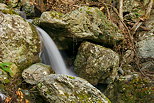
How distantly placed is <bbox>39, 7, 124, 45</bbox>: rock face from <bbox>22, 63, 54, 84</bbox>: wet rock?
1.54m

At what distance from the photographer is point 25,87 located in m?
3.83

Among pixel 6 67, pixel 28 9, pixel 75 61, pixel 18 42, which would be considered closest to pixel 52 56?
pixel 75 61

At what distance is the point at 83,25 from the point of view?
217 inches

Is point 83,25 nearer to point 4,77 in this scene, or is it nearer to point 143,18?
point 4,77

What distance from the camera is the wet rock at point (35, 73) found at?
383cm

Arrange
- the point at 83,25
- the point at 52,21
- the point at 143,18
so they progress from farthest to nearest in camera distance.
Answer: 1. the point at 143,18
2. the point at 83,25
3. the point at 52,21

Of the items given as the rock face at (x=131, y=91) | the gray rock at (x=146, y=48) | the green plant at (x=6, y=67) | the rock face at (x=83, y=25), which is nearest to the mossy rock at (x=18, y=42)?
the green plant at (x=6, y=67)

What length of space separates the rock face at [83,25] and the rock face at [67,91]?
2.31 metres

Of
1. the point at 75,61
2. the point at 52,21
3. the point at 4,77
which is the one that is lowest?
the point at 75,61

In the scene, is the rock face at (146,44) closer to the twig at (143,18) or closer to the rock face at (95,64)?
the twig at (143,18)

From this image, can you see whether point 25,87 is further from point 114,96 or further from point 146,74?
point 146,74

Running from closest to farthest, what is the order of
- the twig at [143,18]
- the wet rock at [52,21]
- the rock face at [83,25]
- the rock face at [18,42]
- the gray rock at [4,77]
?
the gray rock at [4,77]
the rock face at [18,42]
the wet rock at [52,21]
the rock face at [83,25]
the twig at [143,18]

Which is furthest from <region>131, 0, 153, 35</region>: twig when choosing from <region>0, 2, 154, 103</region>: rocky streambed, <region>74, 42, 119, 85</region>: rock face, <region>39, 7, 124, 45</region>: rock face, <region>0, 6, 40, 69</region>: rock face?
<region>0, 6, 40, 69</region>: rock face

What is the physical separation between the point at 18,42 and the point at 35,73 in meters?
1.08
